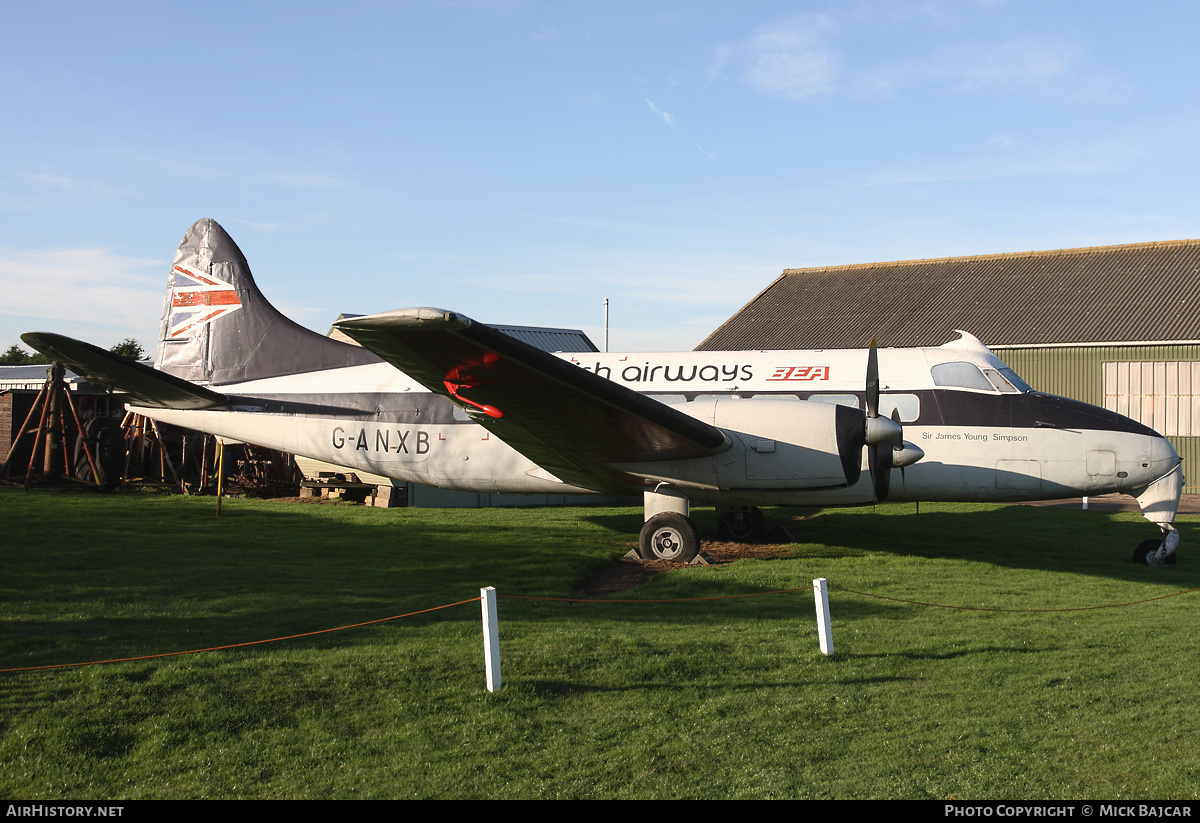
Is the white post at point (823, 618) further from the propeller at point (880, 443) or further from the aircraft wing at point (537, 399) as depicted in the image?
the propeller at point (880, 443)

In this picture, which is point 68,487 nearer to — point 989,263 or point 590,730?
point 590,730

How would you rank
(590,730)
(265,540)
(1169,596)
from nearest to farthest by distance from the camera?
(590,730)
(1169,596)
(265,540)

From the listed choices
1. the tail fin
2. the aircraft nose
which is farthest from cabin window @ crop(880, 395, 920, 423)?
the tail fin

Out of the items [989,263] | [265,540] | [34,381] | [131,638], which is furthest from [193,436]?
[989,263]

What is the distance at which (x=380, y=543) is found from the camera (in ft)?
49.6

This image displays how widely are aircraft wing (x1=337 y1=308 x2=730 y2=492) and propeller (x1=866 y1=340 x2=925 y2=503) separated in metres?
2.14

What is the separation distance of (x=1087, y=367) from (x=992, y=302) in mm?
5156

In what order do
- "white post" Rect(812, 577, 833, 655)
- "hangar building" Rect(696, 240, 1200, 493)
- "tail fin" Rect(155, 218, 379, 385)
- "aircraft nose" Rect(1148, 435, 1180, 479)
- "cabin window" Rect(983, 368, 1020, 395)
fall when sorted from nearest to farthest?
"white post" Rect(812, 577, 833, 655)
"aircraft nose" Rect(1148, 435, 1180, 479)
"cabin window" Rect(983, 368, 1020, 395)
"tail fin" Rect(155, 218, 379, 385)
"hangar building" Rect(696, 240, 1200, 493)

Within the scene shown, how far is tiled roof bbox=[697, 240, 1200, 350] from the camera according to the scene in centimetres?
2942

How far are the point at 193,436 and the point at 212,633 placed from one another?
774 inches

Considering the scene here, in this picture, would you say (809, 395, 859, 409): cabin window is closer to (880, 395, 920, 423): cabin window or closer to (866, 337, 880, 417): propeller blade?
(880, 395, 920, 423): cabin window

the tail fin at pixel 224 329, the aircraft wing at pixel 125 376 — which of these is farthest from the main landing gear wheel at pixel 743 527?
the aircraft wing at pixel 125 376

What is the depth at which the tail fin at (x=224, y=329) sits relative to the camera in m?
16.1

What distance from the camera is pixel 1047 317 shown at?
30812mm
